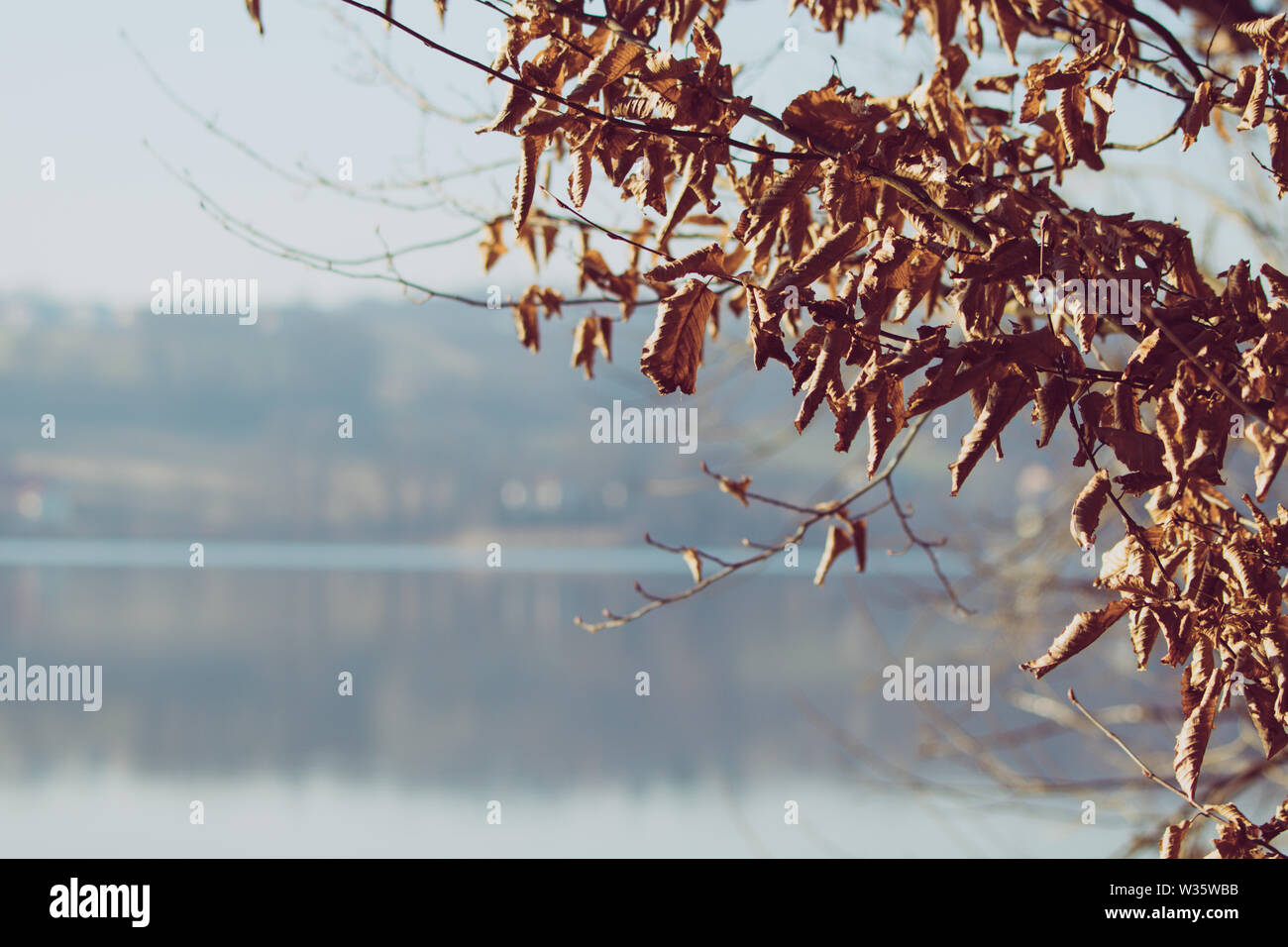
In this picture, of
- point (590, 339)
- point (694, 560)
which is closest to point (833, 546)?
point (694, 560)

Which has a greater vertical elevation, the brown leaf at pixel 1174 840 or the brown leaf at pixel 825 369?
the brown leaf at pixel 825 369

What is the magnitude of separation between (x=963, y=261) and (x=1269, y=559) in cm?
51

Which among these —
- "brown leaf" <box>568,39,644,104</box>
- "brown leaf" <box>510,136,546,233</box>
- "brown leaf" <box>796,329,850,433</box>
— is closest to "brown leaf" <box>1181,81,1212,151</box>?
"brown leaf" <box>796,329,850,433</box>

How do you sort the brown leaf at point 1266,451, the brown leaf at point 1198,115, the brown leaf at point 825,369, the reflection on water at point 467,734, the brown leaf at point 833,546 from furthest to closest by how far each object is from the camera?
the reflection on water at point 467,734
the brown leaf at point 833,546
the brown leaf at point 1198,115
the brown leaf at point 825,369
the brown leaf at point 1266,451

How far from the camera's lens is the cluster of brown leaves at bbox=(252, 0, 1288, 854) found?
4.53ft

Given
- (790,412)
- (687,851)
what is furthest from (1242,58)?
(687,851)

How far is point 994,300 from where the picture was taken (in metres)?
1.49

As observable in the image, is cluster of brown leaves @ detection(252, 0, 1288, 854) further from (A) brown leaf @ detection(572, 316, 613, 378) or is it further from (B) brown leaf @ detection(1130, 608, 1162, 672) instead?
(A) brown leaf @ detection(572, 316, 613, 378)

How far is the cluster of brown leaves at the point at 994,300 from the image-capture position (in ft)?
4.53

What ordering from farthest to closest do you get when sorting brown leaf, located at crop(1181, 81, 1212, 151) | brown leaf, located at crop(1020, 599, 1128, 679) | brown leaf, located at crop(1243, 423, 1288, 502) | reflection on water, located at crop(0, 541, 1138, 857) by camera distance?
reflection on water, located at crop(0, 541, 1138, 857)
brown leaf, located at crop(1181, 81, 1212, 151)
brown leaf, located at crop(1020, 599, 1128, 679)
brown leaf, located at crop(1243, 423, 1288, 502)

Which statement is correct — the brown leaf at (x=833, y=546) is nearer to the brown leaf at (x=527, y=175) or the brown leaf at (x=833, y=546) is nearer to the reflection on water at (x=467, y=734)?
the brown leaf at (x=527, y=175)

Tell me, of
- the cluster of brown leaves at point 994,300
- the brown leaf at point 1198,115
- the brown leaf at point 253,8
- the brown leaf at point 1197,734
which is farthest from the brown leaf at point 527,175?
the brown leaf at point 1197,734

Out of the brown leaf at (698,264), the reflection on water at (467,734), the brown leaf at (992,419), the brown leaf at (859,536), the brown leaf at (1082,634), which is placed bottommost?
the reflection on water at (467,734)

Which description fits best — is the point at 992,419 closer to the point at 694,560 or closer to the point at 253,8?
the point at 694,560
